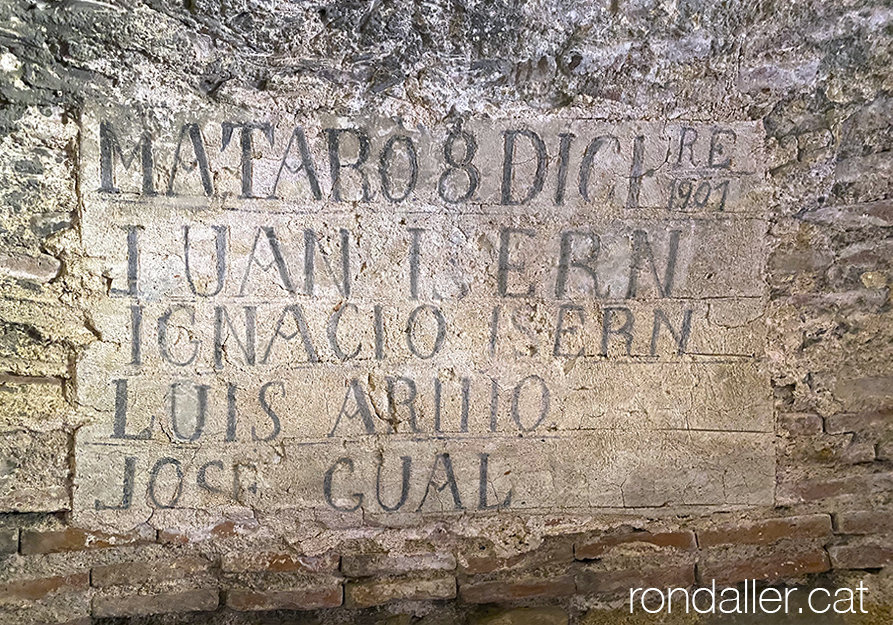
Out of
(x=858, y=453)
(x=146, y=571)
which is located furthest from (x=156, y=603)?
(x=858, y=453)

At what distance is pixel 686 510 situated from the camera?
2.12 meters

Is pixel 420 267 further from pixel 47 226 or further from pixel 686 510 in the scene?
pixel 686 510

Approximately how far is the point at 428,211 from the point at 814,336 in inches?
49.4

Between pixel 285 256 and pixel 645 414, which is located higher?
pixel 285 256

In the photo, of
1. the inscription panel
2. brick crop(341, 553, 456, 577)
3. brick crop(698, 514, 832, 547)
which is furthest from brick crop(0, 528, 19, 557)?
brick crop(698, 514, 832, 547)

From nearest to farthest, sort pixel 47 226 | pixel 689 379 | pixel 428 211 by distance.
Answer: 1. pixel 47 226
2. pixel 428 211
3. pixel 689 379

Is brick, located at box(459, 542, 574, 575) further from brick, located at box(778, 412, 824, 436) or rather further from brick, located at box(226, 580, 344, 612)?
brick, located at box(778, 412, 824, 436)

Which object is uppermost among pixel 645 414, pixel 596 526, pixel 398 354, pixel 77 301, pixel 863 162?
pixel 863 162

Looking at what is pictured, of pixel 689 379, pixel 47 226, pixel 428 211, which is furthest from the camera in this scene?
pixel 689 379

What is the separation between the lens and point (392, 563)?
208cm

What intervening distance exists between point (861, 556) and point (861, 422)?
470mm

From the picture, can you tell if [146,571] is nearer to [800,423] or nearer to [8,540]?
[8,540]

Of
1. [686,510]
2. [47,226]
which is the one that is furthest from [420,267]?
[686,510]

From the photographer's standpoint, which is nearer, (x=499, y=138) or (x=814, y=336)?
(x=499, y=138)
